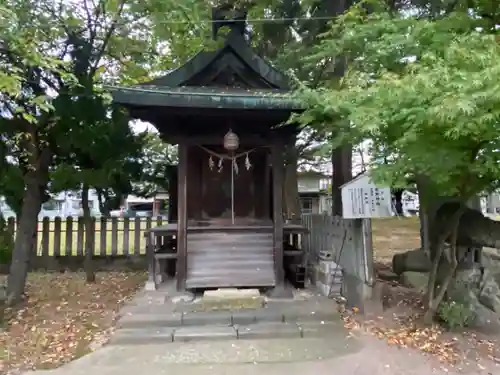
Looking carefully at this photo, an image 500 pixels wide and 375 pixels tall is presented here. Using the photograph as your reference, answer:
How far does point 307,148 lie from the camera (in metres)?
17.0

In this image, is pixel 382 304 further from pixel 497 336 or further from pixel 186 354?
pixel 186 354

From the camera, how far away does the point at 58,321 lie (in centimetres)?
596

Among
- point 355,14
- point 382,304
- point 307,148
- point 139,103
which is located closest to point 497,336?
point 382,304

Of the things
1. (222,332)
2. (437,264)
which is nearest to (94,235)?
(222,332)

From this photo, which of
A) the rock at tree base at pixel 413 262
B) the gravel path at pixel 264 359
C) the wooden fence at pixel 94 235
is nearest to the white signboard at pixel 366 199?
the gravel path at pixel 264 359

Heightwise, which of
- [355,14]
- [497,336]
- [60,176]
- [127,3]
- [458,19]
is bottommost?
[497,336]

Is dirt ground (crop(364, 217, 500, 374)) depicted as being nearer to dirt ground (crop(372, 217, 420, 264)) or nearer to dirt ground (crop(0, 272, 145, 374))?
dirt ground (crop(0, 272, 145, 374))

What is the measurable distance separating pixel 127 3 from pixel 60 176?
12.3 ft

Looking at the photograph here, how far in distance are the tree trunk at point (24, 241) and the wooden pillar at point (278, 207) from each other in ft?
13.2

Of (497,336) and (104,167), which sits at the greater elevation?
(104,167)

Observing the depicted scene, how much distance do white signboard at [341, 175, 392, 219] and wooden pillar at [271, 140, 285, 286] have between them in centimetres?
137

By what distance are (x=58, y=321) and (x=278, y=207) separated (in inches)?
149

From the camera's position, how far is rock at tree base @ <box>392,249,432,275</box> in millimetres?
9023

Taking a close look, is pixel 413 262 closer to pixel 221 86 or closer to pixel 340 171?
pixel 340 171
